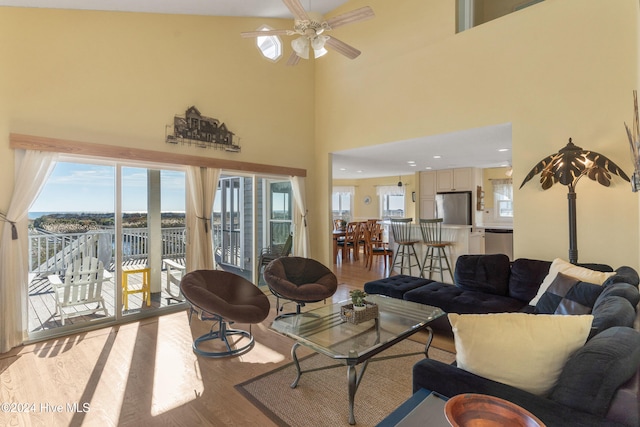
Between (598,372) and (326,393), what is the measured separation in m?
1.74

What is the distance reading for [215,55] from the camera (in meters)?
4.61

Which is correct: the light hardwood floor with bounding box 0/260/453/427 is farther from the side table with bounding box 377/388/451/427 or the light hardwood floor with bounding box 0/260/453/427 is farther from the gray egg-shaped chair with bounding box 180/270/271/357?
the side table with bounding box 377/388/451/427

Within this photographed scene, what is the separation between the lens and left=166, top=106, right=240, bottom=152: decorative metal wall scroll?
422cm

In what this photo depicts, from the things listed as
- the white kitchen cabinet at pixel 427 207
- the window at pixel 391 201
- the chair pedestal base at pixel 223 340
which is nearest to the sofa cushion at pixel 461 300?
the chair pedestal base at pixel 223 340

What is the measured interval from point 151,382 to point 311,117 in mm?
4769

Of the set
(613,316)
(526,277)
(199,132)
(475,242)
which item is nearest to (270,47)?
(199,132)

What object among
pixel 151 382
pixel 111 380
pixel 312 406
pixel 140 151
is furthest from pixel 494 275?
pixel 140 151

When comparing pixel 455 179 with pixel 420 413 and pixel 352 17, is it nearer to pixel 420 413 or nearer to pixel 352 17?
pixel 352 17

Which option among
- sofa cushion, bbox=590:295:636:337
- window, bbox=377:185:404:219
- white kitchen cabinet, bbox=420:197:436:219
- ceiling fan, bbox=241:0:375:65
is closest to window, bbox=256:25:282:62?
ceiling fan, bbox=241:0:375:65

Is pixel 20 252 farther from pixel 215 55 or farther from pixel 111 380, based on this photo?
pixel 215 55

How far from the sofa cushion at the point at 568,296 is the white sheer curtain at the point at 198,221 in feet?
12.7

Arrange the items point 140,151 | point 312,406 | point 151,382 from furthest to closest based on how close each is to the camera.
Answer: point 140,151, point 151,382, point 312,406

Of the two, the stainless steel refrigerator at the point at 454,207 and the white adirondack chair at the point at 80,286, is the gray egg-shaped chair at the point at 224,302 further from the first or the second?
the stainless steel refrigerator at the point at 454,207

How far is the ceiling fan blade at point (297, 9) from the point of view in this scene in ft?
7.80
